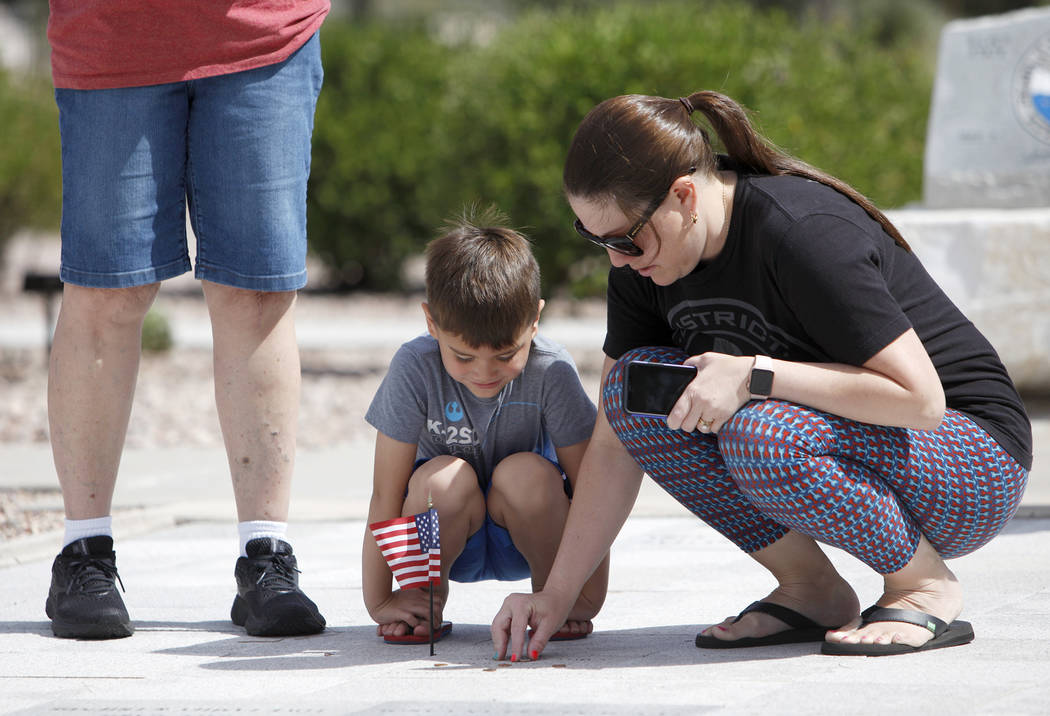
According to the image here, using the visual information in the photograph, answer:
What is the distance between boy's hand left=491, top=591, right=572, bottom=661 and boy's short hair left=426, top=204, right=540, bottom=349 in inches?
19.3

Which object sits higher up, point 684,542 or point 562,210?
point 562,210

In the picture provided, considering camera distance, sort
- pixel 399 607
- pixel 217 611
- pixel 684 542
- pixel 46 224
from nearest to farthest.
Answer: pixel 399 607 < pixel 217 611 < pixel 684 542 < pixel 46 224

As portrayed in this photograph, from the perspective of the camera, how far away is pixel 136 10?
9.95 ft

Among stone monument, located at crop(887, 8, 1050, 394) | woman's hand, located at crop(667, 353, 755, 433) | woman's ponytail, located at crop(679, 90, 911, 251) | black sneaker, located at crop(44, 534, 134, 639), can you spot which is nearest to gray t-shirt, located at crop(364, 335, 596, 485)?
woman's hand, located at crop(667, 353, 755, 433)

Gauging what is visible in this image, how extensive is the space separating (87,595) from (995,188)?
4917 millimetres

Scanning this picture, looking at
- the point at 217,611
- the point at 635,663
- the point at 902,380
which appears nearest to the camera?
the point at 902,380

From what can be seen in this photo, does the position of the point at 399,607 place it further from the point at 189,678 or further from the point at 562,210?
the point at 562,210

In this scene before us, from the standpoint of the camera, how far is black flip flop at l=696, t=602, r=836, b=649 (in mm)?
2783

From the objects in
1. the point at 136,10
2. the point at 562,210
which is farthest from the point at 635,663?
the point at 562,210

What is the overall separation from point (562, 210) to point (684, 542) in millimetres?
4477

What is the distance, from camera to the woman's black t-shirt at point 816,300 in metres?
2.51

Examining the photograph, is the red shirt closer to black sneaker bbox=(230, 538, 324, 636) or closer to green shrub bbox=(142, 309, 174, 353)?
black sneaker bbox=(230, 538, 324, 636)

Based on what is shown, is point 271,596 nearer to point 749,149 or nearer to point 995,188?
point 749,149

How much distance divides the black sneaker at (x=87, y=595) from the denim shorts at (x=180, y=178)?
578 millimetres
